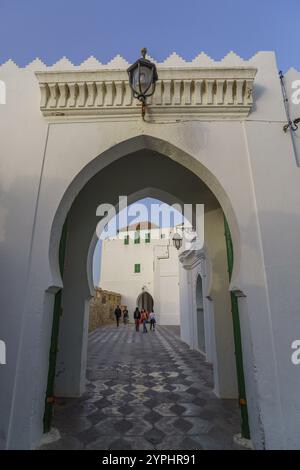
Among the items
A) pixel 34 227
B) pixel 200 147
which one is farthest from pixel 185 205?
pixel 34 227

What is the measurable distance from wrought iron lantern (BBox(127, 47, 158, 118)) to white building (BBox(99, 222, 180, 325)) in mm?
23380

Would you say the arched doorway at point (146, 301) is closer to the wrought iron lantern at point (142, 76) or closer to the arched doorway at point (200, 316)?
the arched doorway at point (200, 316)

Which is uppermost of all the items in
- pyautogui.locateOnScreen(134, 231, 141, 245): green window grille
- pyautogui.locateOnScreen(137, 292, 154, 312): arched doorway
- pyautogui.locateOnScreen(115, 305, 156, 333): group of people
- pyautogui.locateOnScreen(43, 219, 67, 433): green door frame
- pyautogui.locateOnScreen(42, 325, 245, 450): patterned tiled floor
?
pyautogui.locateOnScreen(134, 231, 141, 245): green window grille

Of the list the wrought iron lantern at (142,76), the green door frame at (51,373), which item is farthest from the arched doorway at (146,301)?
the wrought iron lantern at (142,76)

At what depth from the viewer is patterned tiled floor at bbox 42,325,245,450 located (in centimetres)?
304

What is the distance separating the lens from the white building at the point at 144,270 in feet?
83.7

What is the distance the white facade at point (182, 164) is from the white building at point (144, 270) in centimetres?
2288

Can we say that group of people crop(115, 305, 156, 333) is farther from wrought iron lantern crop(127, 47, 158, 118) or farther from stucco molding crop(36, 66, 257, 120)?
wrought iron lantern crop(127, 47, 158, 118)

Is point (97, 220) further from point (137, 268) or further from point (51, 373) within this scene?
point (137, 268)

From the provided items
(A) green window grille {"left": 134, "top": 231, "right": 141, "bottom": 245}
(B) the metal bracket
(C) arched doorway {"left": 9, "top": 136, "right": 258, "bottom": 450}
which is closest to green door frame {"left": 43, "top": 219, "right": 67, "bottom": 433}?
(C) arched doorway {"left": 9, "top": 136, "right": 258, "bottom": 450}

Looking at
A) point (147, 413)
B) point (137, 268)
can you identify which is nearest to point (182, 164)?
point (147, 413)

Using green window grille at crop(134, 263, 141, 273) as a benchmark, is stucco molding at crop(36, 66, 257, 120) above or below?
below

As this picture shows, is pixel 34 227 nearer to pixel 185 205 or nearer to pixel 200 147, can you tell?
pixel 200 147

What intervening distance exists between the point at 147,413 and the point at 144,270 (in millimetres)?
25317
